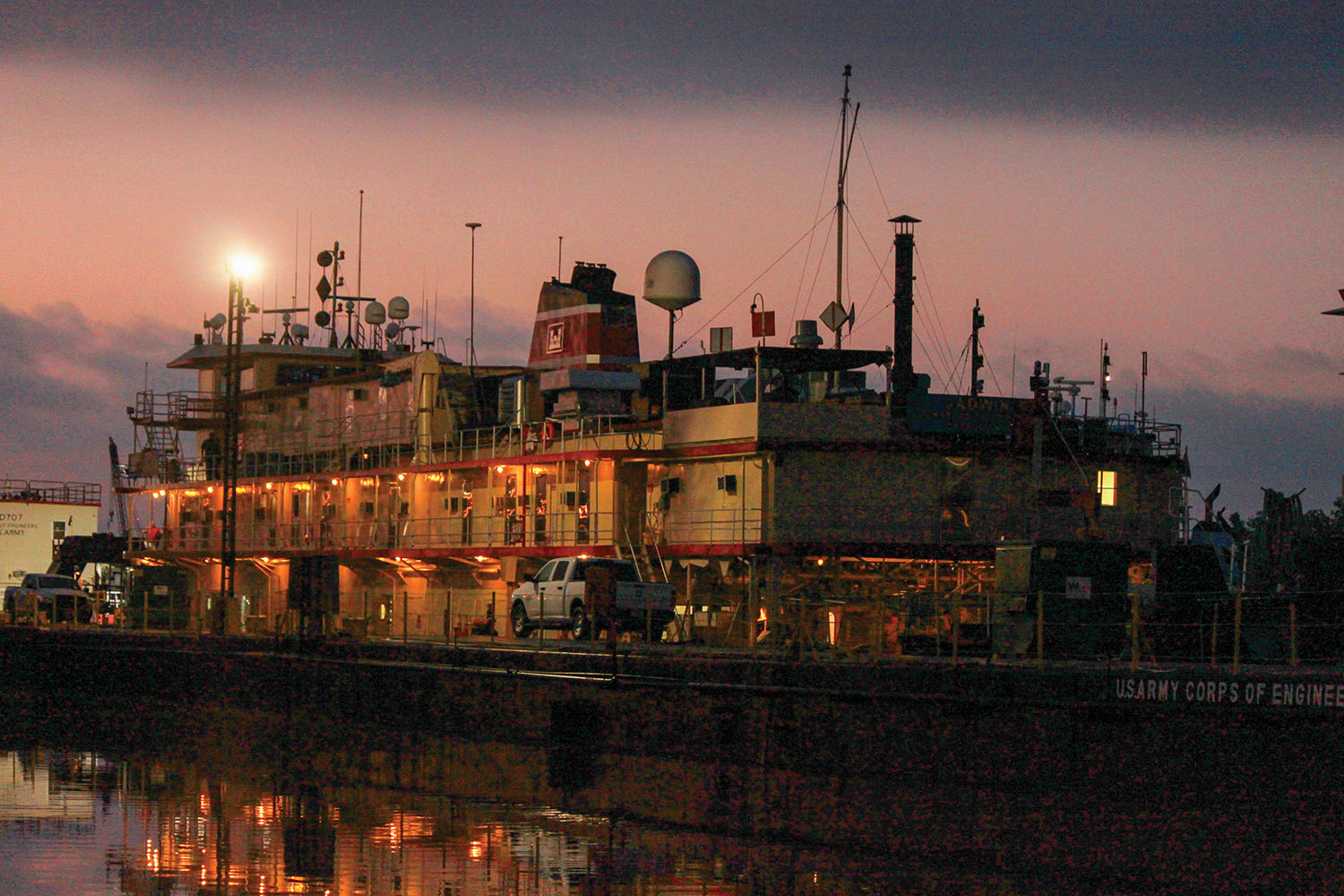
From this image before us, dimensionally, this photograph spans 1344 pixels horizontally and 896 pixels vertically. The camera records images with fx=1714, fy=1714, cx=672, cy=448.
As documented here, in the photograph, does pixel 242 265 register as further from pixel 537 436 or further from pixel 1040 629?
pixel 1040 629

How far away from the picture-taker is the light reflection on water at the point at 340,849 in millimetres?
19875

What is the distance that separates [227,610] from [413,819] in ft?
78.1

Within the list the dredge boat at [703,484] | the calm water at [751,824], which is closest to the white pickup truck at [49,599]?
the dredge boat at [703,484]

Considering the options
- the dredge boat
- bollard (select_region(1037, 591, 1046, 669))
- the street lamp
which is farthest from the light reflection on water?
the street lamp

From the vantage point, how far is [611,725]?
31375mm

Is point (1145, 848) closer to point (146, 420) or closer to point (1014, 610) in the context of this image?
point (1014, 610)

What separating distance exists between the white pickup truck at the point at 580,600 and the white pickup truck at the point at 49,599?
66.7 ft

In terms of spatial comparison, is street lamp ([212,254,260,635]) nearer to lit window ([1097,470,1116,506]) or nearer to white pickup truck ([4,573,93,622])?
white pickup truck ([4,573,93,622])

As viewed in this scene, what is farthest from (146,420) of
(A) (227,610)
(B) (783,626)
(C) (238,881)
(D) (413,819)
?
(C) (238,881)

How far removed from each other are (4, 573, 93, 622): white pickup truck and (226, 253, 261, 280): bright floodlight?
44.0 ft

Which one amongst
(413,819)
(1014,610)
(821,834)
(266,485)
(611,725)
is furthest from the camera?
(266,485)

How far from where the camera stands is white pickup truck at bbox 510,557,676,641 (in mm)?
39844

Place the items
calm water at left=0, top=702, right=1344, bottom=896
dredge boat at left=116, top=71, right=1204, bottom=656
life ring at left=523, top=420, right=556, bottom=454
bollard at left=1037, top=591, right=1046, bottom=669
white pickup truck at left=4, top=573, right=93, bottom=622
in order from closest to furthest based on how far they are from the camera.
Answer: calm water at left=0, top=702, right=1344, bottom=896 → bollard at left=1037, top=591, right=1046, bottom=669 → dredge boat at left=116, top=71, right=1204, bottom=656 → life ring at left=523, top=420, right=556, bottom=454 → white pickup truck at left=4, top=573, right=93, bottom=622

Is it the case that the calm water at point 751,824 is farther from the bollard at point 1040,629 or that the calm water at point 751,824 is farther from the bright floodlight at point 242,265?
the bright floodlight at point 242,265
